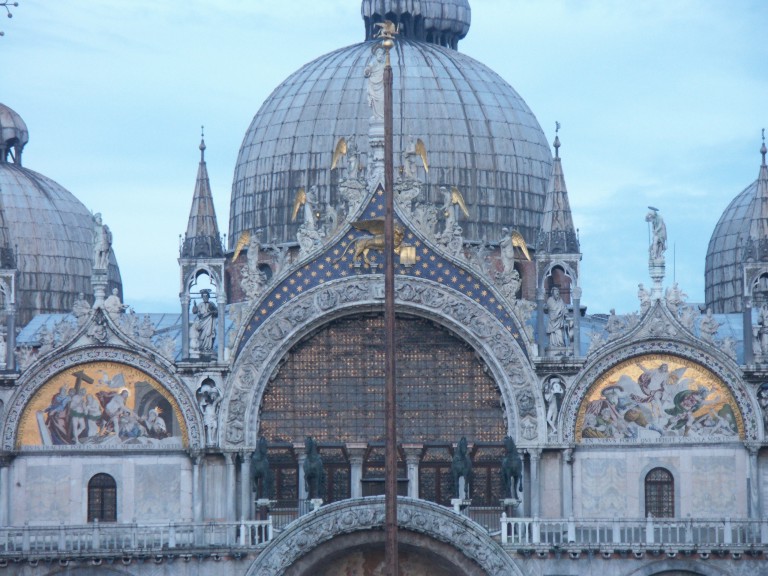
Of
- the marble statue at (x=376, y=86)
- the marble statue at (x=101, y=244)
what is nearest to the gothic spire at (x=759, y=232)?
the marble statue at (x=376, y=86)

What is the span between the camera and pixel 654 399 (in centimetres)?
6406

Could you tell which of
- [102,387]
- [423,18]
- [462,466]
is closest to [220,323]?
[102,387]

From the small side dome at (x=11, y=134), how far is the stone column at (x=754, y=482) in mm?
26970

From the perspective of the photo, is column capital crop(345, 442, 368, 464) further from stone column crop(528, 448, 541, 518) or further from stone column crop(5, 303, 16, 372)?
stone column crop(5, 303, 16, 372)

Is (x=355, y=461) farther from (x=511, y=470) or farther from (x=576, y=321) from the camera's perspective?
(x=576, y=321)

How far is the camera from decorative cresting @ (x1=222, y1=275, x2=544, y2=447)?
→ 209 feet

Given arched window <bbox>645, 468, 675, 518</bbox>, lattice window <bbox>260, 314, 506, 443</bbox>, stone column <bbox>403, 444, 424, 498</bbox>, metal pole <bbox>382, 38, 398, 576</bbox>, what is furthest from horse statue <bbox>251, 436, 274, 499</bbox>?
arched window <bbox>645, 468, 675, 518</bbox>

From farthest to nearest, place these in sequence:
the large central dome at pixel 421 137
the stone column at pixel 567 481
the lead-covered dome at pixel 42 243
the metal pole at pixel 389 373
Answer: the lead-covered dome at pixel 42 243 < the large central dome at pixel 421 137 < the stone column at pixel 567 481 < the metal pole at pixel 389 373

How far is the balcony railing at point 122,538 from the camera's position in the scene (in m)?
61.7

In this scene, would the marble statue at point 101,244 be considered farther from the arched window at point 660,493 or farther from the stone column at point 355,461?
the arched window at point 660,493

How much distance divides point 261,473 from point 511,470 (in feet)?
19.2

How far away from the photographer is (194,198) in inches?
2608

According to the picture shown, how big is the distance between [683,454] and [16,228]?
23.8 m

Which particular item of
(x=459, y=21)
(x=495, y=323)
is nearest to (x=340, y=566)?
(x=495, y=323)
